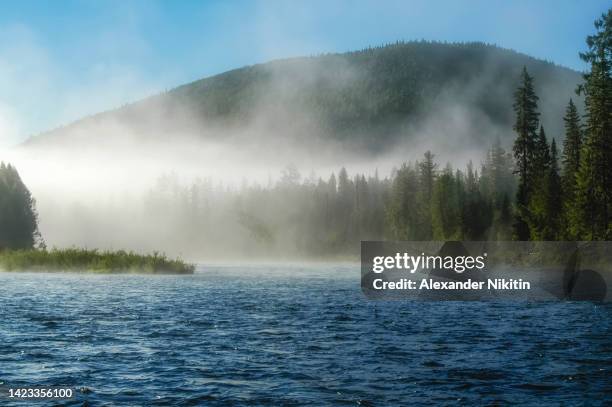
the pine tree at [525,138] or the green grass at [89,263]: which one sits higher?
the pine tree at [525,138]

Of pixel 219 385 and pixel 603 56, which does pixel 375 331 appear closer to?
pixel 219 385

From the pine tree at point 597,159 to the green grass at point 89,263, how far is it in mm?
45957

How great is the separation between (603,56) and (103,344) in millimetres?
63345

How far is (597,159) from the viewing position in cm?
7688

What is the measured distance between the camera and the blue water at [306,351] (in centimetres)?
2064

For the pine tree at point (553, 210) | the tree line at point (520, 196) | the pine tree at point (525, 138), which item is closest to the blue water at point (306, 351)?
the tree line at point (520, 196)

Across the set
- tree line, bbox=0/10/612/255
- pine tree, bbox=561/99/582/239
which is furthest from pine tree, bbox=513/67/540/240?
pine tree, bbox=561/99/582/239

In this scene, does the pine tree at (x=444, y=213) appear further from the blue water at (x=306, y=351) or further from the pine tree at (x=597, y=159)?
the blue water at (x=306, y=351)

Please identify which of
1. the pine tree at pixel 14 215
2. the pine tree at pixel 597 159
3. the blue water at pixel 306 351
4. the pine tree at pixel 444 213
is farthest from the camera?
the pine tree at pixel 444 213

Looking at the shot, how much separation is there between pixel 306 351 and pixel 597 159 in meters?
59.7

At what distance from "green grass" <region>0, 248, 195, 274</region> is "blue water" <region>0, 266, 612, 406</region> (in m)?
31.8

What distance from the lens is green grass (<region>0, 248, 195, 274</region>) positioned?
3157 inches

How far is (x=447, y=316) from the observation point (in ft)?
132

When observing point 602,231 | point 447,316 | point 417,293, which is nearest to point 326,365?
point 447,316
